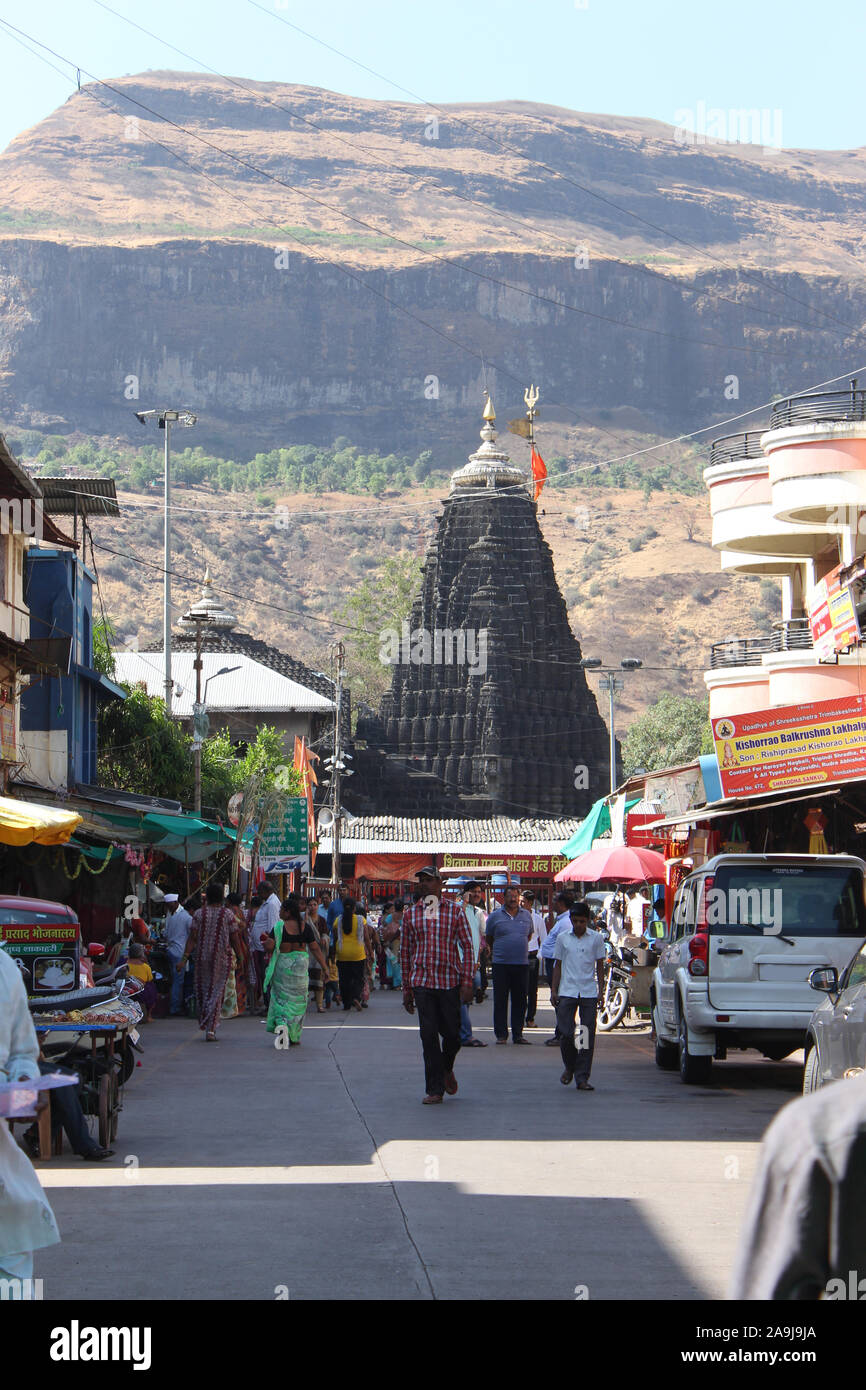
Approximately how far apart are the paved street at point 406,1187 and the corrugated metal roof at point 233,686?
44.2m

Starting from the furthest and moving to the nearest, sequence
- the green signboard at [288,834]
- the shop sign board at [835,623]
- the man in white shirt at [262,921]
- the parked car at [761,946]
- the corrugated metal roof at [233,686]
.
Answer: the corrugated metal roof at [233,686]
the green signboard at [288,834]
the man in white shirt at [262,921]
the shop sign board at [835,623]
the parked car at [761,946]

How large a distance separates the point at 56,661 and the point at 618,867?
365 inches

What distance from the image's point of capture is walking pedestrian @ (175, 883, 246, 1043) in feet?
60.8

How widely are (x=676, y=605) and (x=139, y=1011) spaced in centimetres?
13378

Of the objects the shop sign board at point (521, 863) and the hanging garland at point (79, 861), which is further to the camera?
the shop sign board at point (521, 863)

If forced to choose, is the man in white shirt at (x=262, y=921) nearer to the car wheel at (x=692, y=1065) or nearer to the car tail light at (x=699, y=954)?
the car wheel at (x=692, y=1065)

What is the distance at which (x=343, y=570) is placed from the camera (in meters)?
166

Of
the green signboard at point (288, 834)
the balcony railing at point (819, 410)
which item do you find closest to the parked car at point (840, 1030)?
the balcony railing at point (819, 410)

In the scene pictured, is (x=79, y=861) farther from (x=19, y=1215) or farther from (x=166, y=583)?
(x=166, y=583)

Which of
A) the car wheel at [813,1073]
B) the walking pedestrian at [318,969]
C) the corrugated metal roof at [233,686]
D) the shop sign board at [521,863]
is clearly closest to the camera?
the car wheel at [813,1073]

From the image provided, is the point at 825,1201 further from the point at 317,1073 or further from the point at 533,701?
the point at 533,701

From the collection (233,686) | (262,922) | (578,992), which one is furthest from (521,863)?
(578,992)

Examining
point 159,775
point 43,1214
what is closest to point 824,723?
point 43,1214

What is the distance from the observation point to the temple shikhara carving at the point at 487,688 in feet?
240
